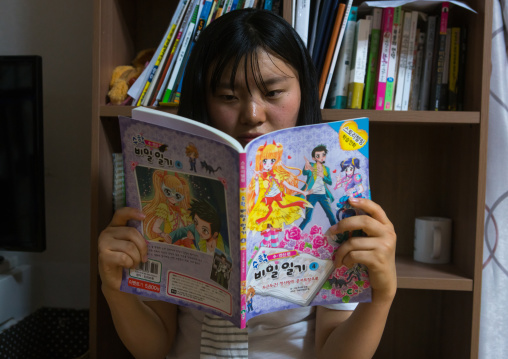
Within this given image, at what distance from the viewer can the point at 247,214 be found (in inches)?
24.9

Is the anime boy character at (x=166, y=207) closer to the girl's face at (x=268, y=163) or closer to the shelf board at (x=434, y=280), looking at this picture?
the girl's face at (x=268, y=163)

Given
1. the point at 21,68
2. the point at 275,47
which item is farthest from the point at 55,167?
the point at 275,47

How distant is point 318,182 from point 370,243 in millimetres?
121

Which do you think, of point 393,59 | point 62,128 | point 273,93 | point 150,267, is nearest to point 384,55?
point 393,59

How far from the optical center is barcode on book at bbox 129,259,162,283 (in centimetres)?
72

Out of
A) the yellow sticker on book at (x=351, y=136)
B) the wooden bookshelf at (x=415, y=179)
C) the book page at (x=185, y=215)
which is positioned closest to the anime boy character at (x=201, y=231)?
the book page at (x=185, y=215)

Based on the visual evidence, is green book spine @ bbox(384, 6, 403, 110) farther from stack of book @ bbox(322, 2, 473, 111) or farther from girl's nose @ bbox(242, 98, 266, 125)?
girl's nose @ bbox(242, 98, 266, 125)

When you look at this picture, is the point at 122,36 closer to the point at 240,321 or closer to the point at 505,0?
the point at 240,321

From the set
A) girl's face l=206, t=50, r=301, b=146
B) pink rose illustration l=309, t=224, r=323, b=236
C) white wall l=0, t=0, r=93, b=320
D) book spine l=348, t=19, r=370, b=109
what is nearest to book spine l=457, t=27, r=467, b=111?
book spine l=348, t=19, r=370, b=109

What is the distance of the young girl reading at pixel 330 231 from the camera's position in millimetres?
720

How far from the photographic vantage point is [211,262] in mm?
682

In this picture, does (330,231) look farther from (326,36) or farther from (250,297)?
(326,36)

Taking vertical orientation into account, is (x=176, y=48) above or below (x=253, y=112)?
above

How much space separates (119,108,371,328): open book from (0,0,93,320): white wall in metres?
0.69
